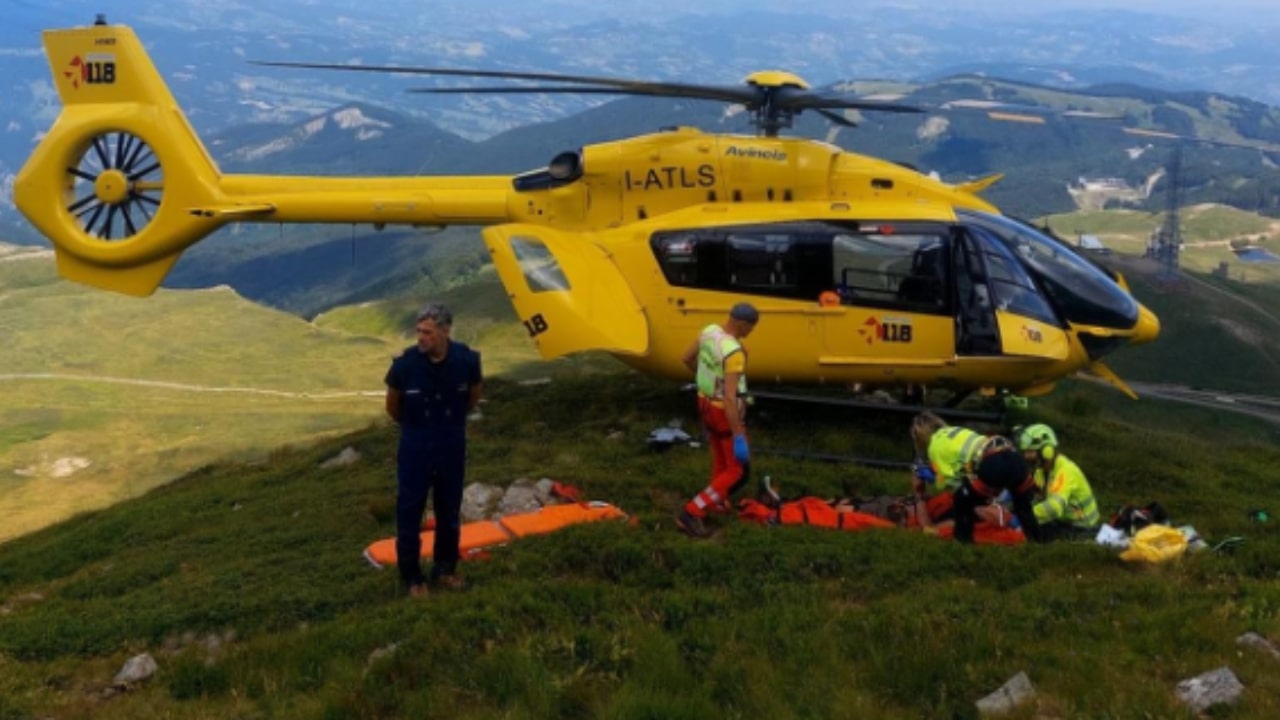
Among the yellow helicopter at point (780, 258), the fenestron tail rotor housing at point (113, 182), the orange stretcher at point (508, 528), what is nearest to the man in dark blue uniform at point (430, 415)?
the orange stretcher at point (508, 528)

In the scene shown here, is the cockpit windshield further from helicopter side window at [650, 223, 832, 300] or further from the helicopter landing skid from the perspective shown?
helicopter side window at [650, 223, 832, 300]

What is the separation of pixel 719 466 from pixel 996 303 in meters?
6.64

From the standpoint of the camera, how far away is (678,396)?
58.0 ft

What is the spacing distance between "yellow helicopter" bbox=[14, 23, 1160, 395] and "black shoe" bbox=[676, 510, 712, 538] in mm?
5015

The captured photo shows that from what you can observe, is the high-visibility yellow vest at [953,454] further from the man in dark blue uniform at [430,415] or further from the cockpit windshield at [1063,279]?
the cockpit windshield at [1063,279]

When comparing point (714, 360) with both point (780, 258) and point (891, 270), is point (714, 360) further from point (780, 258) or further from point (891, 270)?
point (891, 270)

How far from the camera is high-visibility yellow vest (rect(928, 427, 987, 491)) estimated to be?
9492mm

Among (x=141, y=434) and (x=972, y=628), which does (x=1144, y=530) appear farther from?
(x=141, y=434)

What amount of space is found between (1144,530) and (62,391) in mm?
108229

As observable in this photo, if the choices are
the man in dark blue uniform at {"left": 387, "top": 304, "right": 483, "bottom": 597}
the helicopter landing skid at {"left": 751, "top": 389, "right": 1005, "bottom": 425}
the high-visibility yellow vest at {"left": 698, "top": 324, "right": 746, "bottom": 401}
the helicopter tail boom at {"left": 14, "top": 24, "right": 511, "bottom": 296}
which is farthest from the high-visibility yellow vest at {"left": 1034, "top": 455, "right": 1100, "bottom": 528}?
the helicopter tail boom at {"left": 14, "top": 24, "right": 511, "bottom": 296}

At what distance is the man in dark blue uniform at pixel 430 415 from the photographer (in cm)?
779

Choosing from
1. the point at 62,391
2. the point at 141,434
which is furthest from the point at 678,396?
the point at 62,391

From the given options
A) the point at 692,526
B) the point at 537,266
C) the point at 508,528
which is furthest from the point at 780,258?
the point at 508,528

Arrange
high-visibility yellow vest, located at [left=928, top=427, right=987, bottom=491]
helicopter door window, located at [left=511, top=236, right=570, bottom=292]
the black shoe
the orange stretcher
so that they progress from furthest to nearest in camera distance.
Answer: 1. helicopter door window, located at [left=511, top=236, right=570, bottom=292]
2. the black shoe
3. the orange stretcher
4. high-visibility yellow vest, located at [left=928, top=427, right=987, bottom=491]
